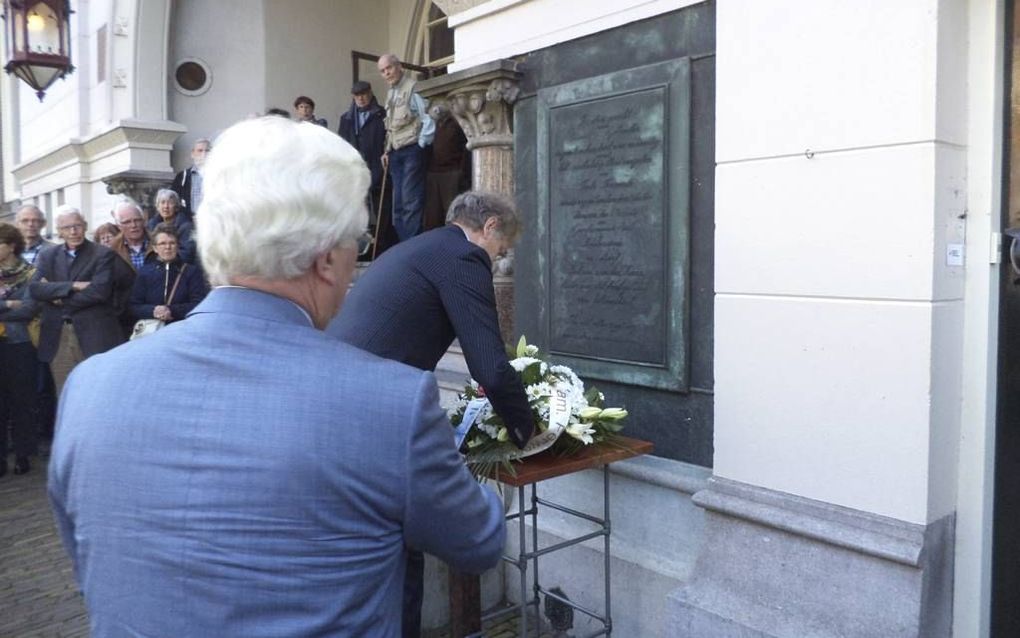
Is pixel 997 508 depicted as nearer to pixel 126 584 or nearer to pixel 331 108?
pixel 126 584

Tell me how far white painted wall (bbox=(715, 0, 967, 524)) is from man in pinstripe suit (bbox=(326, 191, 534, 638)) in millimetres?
984

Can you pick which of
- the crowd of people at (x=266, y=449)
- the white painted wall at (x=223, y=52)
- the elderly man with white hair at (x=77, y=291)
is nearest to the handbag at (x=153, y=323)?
the elderly man with white hair at (x=77, y=291)

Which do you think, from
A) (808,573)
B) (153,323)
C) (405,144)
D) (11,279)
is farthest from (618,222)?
(11,279)

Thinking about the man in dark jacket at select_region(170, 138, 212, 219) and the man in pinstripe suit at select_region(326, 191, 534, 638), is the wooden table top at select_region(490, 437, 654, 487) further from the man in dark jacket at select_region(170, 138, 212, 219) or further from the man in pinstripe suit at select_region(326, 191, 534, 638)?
the man in dark jacket at select_region(170, 138, 212, 219)

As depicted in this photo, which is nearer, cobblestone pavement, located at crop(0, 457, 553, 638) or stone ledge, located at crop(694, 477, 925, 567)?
stone ledge, located at crop(694, 477, 925, 567)

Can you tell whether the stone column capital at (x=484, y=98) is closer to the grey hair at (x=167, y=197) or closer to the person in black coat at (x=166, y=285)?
the person in black coat at (x=166, y=285)

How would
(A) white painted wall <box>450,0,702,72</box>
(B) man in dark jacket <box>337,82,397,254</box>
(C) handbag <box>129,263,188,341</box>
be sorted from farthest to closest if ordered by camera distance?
1. (B) man in dark jacket <box>337,82,397,254</box>
2. (C) handbag <box>129,263,188,341</box>
3. (A) white painted wall <box>450,0,702,72</box>

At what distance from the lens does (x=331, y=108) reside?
986 centimetres

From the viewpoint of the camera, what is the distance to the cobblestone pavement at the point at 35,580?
413 centimetres

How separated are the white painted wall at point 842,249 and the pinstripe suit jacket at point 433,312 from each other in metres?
1.00

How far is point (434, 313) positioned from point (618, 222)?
4.21 ft

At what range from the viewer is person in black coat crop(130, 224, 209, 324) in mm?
6059

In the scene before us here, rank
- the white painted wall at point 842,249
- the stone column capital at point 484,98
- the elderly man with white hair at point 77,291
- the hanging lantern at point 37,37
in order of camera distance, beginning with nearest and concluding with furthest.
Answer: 1. the white painted wall at point 842,249
2. the stone column capital at point 484,98
3. the elderly man with white hair at point 77,291
4. the hanging lantern at point 37,37

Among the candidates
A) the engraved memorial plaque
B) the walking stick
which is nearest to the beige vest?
the walking stick
